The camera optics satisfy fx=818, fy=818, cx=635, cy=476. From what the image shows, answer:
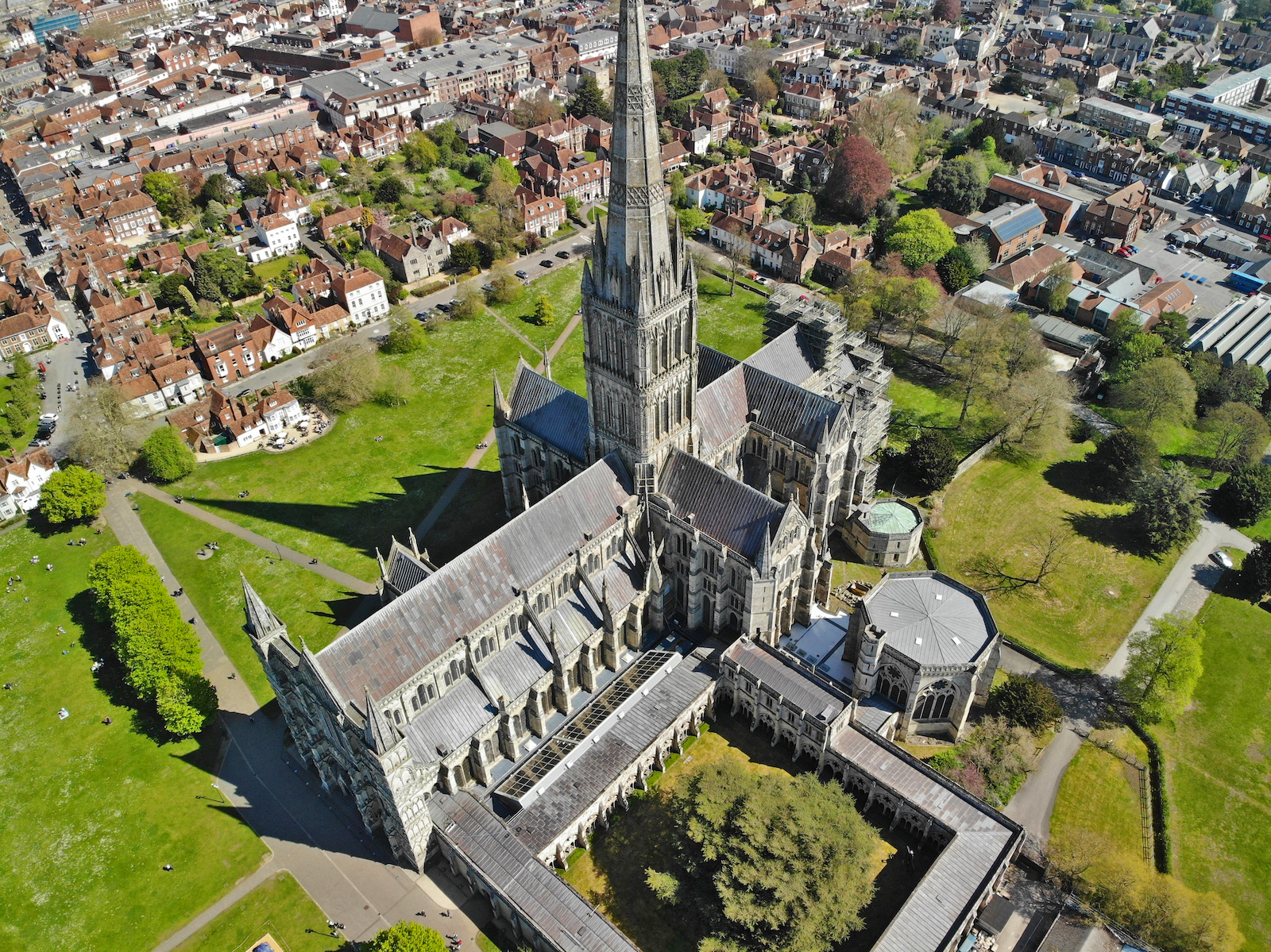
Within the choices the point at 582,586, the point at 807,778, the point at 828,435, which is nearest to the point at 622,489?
the point at 582,586

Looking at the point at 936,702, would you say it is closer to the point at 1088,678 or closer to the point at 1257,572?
the point at 1088,678

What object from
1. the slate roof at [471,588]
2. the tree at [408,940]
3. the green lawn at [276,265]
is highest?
the slate roof at [471,588]

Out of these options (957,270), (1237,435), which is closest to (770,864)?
(1237,435)

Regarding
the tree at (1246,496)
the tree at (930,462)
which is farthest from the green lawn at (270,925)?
the tree at (1246,496)

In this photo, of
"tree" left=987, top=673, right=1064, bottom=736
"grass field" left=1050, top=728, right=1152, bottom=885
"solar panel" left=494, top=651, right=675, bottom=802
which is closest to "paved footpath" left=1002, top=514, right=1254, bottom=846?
"grass field" left=1050, top=728, right=1152, bottom=885

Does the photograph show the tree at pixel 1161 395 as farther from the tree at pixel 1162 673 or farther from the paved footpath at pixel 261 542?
the paved footpath at pixel 261 542

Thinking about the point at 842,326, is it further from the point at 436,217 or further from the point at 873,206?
the point at 436,217

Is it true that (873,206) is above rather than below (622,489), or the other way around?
below
